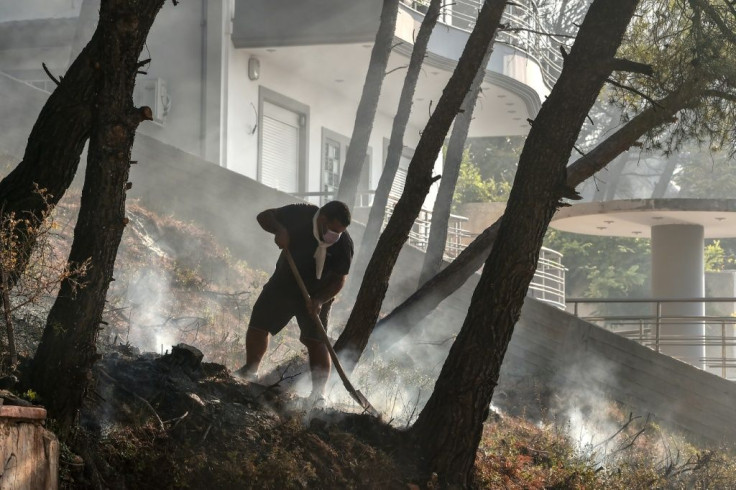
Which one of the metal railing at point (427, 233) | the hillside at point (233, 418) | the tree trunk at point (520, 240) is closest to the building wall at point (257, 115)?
the metal railing at point (427, 233)

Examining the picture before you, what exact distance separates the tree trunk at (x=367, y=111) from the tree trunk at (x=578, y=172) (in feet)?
12.5

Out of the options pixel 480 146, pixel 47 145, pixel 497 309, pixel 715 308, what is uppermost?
pixel 480 146

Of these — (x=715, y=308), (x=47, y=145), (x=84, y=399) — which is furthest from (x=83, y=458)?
(x=715, y=308)

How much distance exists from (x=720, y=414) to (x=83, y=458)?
1285 centimetres

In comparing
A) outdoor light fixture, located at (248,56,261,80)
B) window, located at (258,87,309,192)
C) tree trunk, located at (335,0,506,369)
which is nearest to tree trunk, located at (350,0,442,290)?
tree trunk, located at (335,0,506,369)

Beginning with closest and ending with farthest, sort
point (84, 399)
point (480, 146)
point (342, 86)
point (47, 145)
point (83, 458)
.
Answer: point (83, 458) → point (84, 399) → point (47, 145) → point (342, 86) → point (480, 146)

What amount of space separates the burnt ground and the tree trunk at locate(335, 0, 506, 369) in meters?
1.25

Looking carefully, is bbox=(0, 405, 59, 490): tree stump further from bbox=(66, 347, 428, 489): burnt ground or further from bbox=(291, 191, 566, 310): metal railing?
bbox=(291, 191, 566, 310): metal railing

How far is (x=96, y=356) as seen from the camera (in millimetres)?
6125

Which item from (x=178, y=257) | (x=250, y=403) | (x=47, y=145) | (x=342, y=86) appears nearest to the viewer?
(x=47, y=145)

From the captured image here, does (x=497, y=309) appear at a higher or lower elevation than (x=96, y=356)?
higher

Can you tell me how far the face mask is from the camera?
879 cm

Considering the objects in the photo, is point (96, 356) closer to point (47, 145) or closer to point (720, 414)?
point (47, 145)

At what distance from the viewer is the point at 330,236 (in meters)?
8.80
